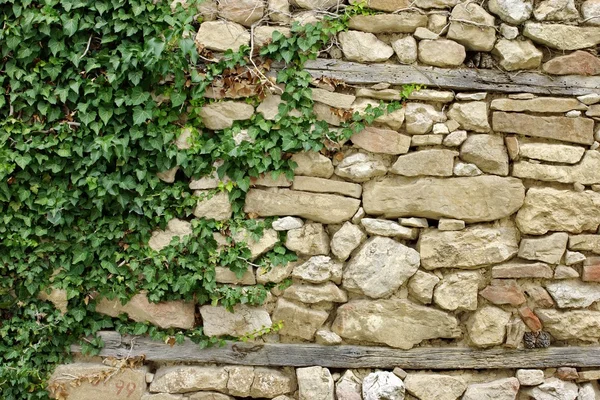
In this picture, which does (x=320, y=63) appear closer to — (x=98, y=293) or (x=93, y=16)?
(x=93, y=16)

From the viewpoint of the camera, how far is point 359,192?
3.44 meters

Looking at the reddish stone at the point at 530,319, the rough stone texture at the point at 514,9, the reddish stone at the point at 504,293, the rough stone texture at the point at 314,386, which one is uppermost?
the rough stone texture at the point at 514,9

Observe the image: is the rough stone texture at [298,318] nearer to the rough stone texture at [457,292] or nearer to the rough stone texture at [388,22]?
the rough stone texture at [457,292]

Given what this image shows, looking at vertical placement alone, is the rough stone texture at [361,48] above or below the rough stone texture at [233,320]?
above

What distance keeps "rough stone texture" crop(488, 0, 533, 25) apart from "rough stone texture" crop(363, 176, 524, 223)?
3.02 feet

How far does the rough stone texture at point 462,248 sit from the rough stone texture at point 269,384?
105cm

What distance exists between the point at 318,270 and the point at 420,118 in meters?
1.05

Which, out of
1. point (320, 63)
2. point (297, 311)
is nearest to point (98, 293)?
point (297, 311)

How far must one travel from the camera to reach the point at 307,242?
11.2 ft

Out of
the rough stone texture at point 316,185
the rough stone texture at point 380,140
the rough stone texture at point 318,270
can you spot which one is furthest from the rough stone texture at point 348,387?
the rough stone texture at point 380,140

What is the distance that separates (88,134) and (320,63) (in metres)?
1.37

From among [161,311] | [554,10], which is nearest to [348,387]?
[161,311]

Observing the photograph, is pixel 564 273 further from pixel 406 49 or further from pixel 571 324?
pixel 406 49

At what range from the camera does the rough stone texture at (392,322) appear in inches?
134
